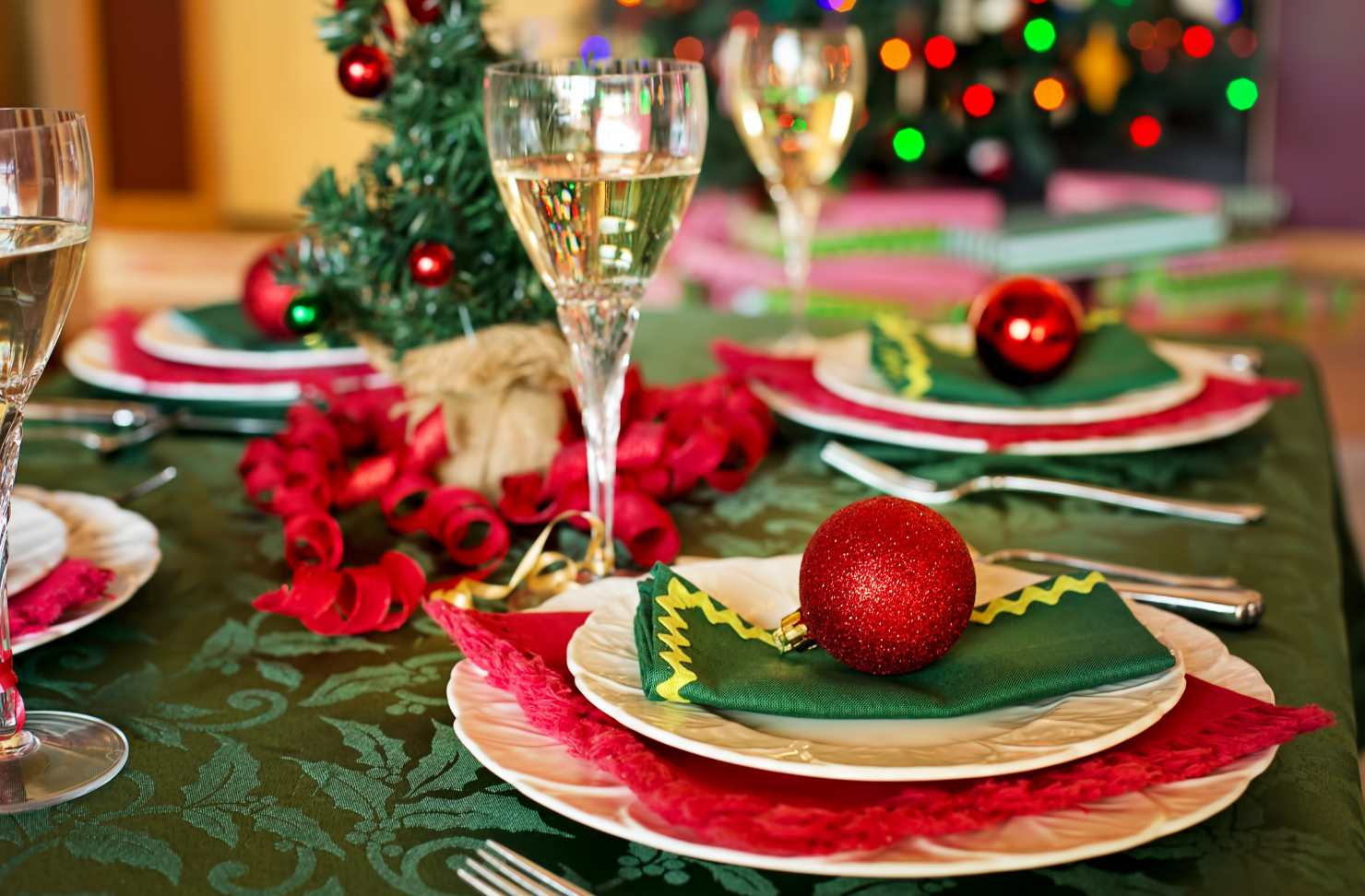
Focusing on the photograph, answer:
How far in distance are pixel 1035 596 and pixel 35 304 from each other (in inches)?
18.3

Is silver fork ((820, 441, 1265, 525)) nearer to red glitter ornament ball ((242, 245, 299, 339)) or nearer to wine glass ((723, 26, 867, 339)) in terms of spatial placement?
wine glass ((723, 26, 867, 339))

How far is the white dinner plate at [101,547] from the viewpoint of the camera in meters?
0.65

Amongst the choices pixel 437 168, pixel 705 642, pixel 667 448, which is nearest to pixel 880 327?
pixel 667 448

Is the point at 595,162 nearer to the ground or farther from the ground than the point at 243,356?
farther from the ground

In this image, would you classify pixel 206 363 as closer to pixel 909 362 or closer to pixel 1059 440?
pixel 909 362

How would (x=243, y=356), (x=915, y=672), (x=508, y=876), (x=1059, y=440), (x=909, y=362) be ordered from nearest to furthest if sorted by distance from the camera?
(x=508, y=876) < (x=915, y=672) < (x=1059, y=440) < (x=909, y=362) < (x=243, y=356)

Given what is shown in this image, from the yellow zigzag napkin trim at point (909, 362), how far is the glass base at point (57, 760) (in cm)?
66

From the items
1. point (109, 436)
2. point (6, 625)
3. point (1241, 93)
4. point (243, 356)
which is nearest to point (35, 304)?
point (6, 625)

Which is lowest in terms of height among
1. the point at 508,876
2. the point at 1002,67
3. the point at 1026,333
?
the point at 508,876

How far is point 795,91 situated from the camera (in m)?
1.25

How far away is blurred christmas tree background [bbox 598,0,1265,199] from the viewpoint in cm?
351

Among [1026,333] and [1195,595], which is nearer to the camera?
[1195,595]

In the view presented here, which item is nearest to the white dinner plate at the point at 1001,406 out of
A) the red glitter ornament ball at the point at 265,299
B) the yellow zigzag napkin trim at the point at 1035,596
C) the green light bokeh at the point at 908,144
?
the yellow zigzag napkin trim at the point at 1035,596

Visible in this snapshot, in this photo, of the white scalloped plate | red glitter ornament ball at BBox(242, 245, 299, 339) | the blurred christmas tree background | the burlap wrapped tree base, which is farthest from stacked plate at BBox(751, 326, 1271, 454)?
the blurred christmas tree background
